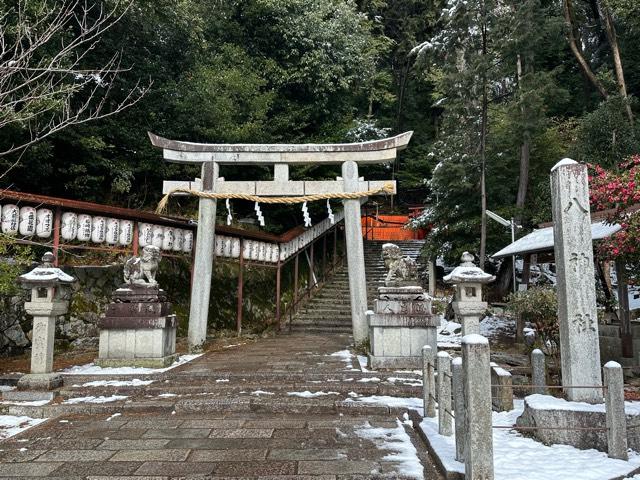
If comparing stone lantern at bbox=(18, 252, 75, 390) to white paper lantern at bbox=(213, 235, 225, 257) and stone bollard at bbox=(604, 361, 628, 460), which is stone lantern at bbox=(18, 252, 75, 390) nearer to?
white paper lantern at bbox=(213, 235, 225, 257)

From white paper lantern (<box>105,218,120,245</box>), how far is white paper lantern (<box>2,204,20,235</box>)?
1.90 metres

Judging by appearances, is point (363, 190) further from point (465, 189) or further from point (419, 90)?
point (419, 90)

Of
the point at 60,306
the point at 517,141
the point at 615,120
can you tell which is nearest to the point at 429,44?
the point at 517,141

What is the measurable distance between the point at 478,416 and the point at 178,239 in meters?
10.3

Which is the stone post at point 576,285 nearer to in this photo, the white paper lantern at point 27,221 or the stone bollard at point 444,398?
the stone bollard at point 444,398

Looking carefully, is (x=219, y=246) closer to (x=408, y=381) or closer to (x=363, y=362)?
(x=363, y=362)

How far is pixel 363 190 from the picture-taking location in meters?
12.1

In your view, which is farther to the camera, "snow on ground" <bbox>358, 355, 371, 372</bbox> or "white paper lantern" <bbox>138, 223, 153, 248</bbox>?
"white paper lantern" <bbox>138, 223, 153, 248</bbox>

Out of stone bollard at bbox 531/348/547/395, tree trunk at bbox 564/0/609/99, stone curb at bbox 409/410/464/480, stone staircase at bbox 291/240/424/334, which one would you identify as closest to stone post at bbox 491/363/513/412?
stone bollard at bbox 531/348/547/395

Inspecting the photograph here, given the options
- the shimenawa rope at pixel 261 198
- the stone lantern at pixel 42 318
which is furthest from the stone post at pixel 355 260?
the stone lantern at pixel 42 318

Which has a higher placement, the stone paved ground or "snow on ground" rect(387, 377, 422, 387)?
"snow on ground" rect(387, 377, 422, 387)

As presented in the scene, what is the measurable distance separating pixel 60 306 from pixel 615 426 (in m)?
8.54

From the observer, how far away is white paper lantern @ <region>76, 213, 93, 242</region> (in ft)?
33.4

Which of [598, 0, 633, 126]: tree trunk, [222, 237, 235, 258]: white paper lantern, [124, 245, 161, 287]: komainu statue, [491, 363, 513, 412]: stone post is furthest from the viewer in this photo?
[598, 0, 633, 126]: tree trunk
